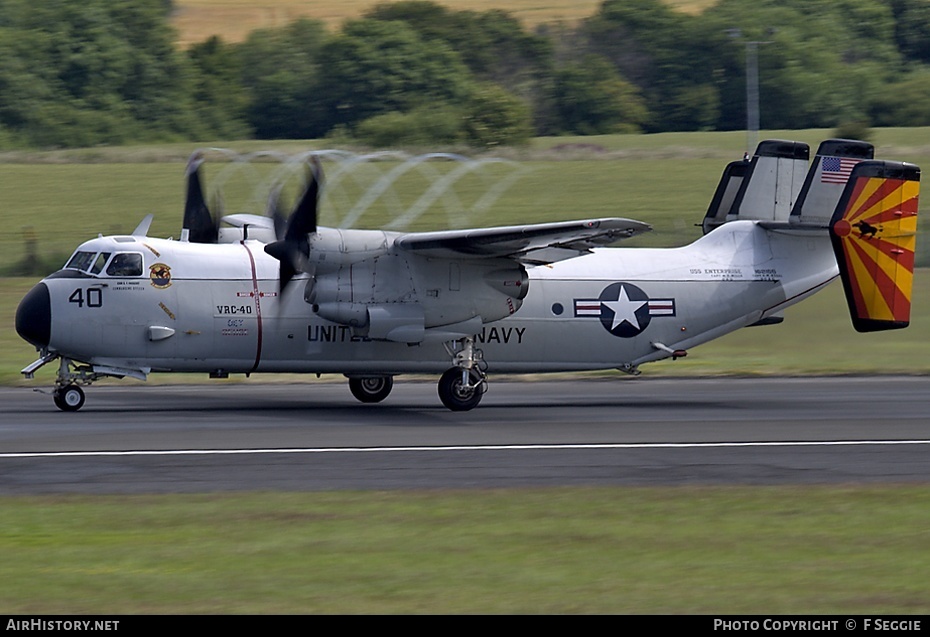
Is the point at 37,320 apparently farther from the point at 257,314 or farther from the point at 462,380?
the point at 462,380

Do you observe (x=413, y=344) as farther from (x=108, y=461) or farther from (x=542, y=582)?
(x=542, y=582)

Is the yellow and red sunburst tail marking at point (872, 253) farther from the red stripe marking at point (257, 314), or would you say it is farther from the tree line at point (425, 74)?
the tree line at point (425, 74)

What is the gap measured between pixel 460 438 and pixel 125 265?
6.27 m

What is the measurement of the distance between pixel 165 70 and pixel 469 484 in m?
71.6

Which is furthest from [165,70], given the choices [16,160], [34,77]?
[16,160]

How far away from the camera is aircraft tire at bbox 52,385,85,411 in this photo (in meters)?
19.1

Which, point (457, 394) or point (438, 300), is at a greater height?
point (438, 300)

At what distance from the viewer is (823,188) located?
21.6 meters

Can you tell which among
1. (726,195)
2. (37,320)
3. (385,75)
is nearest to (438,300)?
(37,320)

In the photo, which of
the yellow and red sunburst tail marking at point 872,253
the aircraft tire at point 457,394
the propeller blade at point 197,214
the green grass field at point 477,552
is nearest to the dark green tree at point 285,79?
the propeller blade at point 197,214

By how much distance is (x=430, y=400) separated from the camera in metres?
22.1

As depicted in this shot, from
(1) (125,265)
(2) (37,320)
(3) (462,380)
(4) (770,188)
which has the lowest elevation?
(3) (462,380)

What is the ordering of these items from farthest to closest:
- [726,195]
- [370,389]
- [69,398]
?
[726,195], [370,389], [69,398]

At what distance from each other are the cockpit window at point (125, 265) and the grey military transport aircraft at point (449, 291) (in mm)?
22
